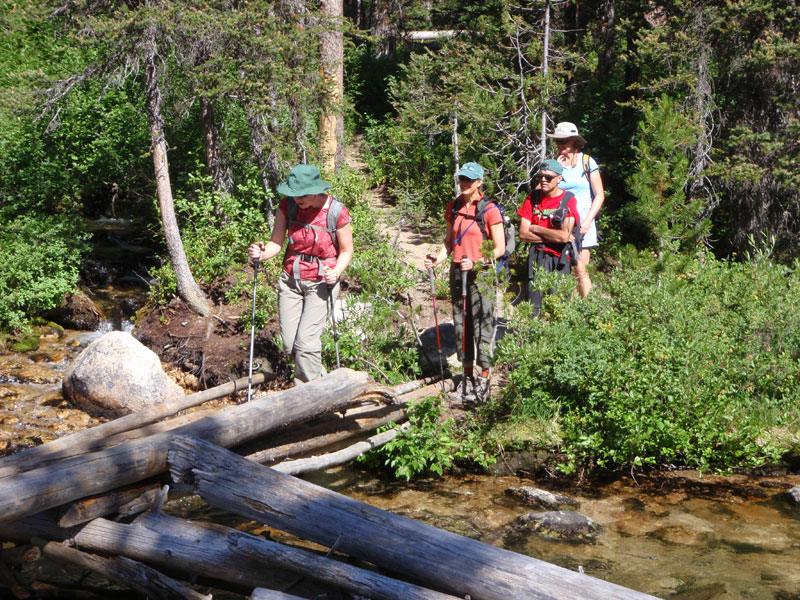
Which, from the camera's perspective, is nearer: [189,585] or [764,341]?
[189,585]

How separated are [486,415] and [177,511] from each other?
10.0 ft

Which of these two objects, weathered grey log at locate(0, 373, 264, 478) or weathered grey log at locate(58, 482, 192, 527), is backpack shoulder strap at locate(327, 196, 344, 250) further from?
weathered grey log at locate(58, 482, 192, 527)

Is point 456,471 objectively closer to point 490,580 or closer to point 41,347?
point 490,580

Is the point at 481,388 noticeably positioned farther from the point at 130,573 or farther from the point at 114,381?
the point at 114,381

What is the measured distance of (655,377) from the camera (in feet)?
23.6

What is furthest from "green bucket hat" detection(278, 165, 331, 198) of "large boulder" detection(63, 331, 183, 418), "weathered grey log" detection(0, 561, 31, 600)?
"large boulder" detection(63, 331, 183, 418)

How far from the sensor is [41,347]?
38.2 feet

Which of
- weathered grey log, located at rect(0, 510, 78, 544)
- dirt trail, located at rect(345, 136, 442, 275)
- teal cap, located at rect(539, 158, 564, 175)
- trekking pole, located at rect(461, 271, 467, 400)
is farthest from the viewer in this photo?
dirt trail, located at rect(345, 136, 442, 275)

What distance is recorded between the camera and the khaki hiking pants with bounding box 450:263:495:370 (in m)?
8.00

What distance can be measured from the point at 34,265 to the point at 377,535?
9216 millimetres

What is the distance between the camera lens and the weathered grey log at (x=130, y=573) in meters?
4.79

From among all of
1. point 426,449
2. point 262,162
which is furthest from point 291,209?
point 262,162

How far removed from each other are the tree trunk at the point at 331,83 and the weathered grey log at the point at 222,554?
9406 mm

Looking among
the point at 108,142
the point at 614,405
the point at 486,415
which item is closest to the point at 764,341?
the point at 614,405
